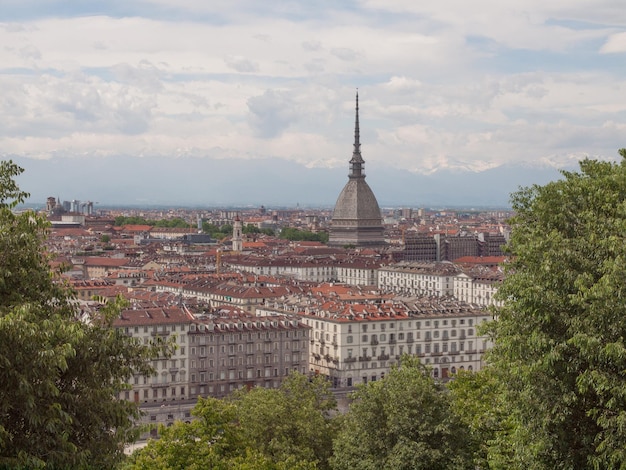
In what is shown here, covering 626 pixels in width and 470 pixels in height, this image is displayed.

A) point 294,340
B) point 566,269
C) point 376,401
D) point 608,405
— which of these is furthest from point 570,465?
point 294,340

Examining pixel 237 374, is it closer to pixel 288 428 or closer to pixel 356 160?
pixel 288 428

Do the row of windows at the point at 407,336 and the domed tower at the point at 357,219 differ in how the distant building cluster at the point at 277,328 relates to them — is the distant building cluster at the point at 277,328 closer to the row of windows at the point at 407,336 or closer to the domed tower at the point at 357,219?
the row of windows at the point at 407,336

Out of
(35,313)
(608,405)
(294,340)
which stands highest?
(35,313)

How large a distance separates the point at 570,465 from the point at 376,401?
971cm

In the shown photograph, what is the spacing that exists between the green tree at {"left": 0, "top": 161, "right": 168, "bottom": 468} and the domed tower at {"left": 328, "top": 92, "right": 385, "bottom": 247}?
525 ft

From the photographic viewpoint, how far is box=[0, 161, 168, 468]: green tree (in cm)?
1634

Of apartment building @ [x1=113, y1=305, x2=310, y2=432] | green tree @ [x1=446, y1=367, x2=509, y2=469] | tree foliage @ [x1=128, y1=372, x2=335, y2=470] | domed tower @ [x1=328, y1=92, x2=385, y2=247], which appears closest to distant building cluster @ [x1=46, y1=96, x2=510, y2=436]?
apartment building @ [x1=113, y1=305, x2=310, y2=432]

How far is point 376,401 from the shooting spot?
30859 mm

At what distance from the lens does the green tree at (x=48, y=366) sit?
16344 mm

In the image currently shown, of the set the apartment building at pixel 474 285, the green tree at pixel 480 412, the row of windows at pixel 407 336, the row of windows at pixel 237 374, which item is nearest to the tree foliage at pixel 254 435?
the green tree at pixel 480 412

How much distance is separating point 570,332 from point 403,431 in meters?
9.33

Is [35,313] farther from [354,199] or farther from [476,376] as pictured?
[354,199]

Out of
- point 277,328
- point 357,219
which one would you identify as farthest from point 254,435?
point 357,219

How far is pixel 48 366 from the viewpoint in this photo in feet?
53.7
